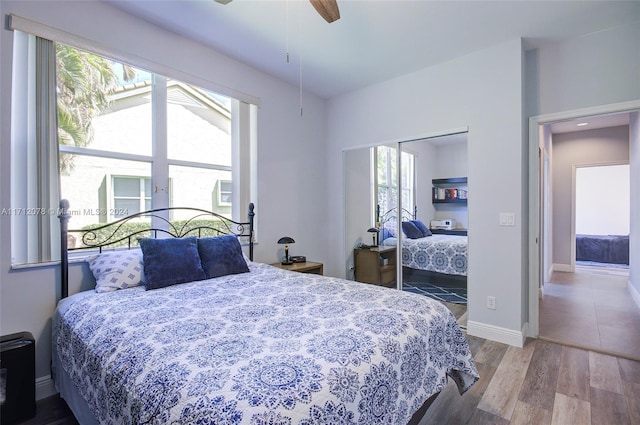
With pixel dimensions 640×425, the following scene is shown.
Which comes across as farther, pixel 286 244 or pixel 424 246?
pixel 424 246

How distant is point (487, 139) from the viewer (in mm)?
2912

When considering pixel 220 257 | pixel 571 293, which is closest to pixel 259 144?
pixel 220 257

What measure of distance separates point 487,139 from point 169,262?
9.92 ft

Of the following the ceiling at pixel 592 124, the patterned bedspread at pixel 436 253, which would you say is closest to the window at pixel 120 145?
the patterned bedspread at pixel 436 253

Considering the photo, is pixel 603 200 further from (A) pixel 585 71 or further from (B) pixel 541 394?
(B) pixel 541 394

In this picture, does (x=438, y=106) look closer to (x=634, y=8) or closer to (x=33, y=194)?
(x=634, y=8)

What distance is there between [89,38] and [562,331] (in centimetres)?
490

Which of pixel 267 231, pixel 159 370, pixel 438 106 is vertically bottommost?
pixel 159 370

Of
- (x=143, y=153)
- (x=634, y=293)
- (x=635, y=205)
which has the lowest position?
(x=634, y=293)

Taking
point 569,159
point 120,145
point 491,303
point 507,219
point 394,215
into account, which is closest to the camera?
point 120,145

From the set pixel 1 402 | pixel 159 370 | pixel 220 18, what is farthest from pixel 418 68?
pixel 1 402

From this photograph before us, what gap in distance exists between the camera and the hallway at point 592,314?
9.01 feet

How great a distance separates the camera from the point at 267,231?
139 inches

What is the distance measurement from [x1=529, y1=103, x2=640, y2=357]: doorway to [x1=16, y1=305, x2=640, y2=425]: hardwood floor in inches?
15.1
